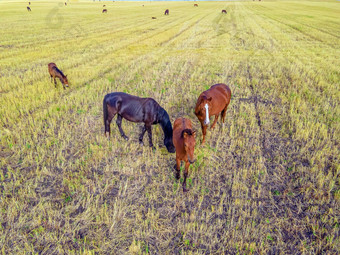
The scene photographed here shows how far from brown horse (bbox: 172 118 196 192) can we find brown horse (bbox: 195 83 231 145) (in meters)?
0.69

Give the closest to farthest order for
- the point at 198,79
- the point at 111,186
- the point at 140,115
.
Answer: the point at 111,186
the point at 140,115
the point at 198,79

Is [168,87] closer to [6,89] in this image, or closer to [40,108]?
[40,108]

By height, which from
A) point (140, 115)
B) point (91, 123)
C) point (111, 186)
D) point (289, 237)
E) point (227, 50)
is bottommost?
point (289, 237)

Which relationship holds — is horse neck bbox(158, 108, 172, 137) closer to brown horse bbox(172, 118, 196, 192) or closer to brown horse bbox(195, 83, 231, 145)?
brown horse bbox(172, 118, 196, 192)

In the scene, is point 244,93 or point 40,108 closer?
point 40,108

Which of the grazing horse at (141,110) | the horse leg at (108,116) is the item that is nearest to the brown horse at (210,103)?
the grazing horse at (141,110)

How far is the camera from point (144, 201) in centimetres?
468

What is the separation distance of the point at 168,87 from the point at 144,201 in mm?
7116

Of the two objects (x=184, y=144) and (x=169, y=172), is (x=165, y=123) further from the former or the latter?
(x=184, y=144)

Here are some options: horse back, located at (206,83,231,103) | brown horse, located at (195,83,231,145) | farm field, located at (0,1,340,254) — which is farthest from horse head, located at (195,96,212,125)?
farm field, located at (0,1,340,254)

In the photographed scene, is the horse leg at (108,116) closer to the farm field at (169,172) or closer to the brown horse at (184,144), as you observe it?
the farm field at (169,172)

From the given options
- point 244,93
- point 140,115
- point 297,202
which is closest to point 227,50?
point 244,93

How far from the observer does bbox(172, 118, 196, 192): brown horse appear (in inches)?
160

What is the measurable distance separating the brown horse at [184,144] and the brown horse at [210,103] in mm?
688
